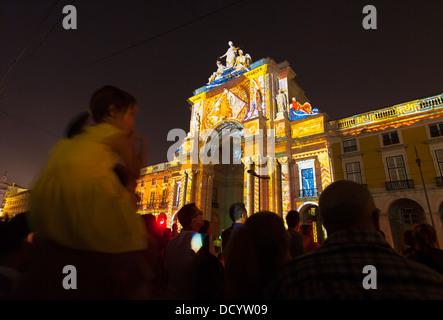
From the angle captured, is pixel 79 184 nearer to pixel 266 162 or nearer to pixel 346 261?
pixel 346 261

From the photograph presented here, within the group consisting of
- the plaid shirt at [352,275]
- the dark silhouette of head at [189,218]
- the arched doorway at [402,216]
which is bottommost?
the plaid shirt at [352,275]

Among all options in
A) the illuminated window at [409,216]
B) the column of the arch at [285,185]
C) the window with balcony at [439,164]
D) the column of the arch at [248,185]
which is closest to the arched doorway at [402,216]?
the illuminated window at [409,216]

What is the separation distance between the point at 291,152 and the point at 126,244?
18247 millimetres

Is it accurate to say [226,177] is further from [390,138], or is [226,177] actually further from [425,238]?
[425,238]

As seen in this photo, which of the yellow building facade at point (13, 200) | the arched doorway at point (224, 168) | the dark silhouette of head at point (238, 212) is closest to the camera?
the dark silhouette of head at point (238, 212)

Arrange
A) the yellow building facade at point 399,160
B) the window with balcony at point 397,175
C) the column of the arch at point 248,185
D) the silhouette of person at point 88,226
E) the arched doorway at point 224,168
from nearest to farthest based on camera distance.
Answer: the silhouette of person at point 88,226, the yellow building facade at point 399,160, the window with balcony at point 397,175, the column of the arch at point 248,185, the arched doorway at point 224,168

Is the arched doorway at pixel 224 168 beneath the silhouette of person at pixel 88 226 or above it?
above

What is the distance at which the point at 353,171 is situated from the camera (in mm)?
15867

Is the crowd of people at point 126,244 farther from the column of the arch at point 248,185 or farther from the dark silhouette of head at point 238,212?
the column of the arch at point 248,185

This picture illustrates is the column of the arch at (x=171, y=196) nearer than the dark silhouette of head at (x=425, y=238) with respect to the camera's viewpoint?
No

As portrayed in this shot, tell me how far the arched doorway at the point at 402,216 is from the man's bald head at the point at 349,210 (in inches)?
661

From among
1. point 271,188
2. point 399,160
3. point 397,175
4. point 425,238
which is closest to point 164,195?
point 271,188

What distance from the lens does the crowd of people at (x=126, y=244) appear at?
111cm
